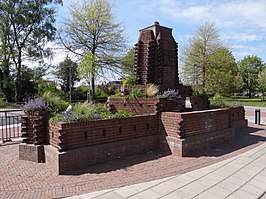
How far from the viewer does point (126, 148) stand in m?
6.34

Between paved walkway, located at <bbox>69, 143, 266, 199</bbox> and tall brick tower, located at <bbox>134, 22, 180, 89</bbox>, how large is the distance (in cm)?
411

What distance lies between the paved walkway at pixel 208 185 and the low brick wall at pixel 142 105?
2.52m

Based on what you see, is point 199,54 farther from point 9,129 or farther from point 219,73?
point 9,129

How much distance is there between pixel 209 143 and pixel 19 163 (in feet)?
18.9

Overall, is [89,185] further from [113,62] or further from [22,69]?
[22,69]

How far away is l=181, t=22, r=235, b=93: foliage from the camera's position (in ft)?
101

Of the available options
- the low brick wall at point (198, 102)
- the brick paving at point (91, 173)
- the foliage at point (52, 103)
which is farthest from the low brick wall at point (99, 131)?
the low brick wall at point (198, 102)

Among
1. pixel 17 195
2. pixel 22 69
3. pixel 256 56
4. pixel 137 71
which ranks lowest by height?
pixel 17 195

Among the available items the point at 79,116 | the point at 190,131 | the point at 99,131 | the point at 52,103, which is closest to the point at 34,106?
the point at 52,103

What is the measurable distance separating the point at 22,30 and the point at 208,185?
2868cm

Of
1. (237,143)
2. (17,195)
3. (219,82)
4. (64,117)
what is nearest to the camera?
(17,195)

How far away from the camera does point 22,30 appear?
26719mm

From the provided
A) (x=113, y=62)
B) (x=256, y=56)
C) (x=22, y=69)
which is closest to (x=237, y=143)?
(x=113, y=62)

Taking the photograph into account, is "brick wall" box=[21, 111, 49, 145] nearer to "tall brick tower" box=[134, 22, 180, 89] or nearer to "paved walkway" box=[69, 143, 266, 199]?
"paved walkway" box=[69, 143, 266, 199]
